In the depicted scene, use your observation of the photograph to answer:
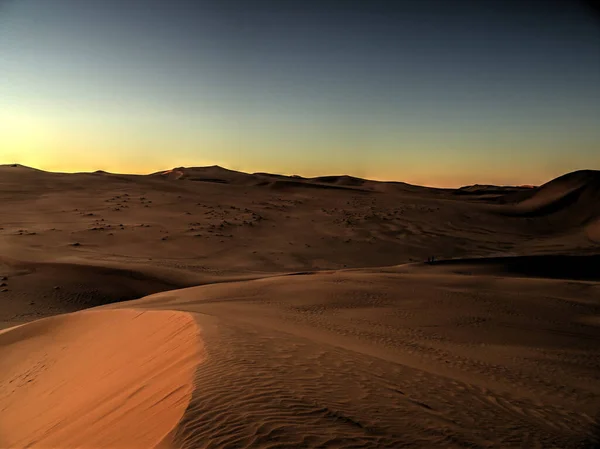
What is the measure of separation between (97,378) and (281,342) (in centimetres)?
232

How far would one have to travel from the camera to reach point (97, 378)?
633 cm

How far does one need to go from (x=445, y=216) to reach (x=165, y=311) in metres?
25.7

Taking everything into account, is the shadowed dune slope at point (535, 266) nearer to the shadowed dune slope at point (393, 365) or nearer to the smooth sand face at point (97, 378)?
the shadowed dune slope at point (393, 365)

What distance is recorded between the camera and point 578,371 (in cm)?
720

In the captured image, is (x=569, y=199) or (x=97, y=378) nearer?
(x=97, y=378)

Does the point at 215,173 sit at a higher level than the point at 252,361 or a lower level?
higher

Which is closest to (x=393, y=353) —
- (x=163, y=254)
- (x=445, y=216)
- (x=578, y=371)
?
(x=578, y=371)

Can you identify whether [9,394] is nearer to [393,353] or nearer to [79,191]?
[393,353]

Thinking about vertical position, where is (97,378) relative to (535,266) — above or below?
below

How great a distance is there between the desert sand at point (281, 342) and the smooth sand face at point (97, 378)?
31 millimetres

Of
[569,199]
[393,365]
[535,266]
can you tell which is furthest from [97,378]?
[569,199]

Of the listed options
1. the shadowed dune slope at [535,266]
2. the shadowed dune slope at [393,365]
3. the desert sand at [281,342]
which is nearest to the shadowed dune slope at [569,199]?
the desert sand at [281,342]

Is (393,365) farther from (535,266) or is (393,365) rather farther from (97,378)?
(535,266)

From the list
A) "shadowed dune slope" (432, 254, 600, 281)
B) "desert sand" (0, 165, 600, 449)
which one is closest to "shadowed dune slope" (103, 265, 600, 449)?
"desert sand" (0, 165, 600, 449)
